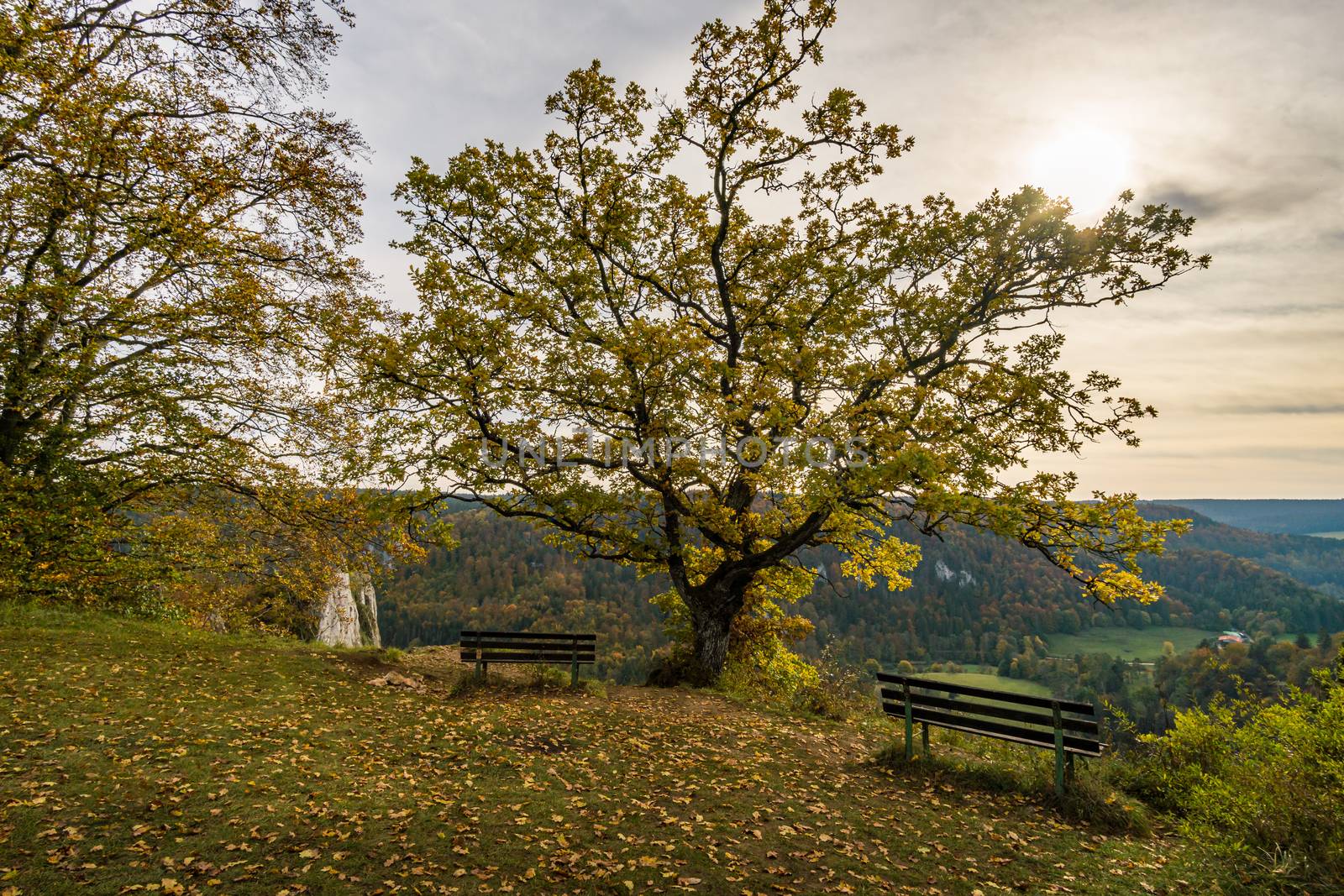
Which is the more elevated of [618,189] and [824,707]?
[618,189]

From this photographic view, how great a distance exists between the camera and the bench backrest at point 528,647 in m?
12.4

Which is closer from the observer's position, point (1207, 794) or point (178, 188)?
point (1207, 794)

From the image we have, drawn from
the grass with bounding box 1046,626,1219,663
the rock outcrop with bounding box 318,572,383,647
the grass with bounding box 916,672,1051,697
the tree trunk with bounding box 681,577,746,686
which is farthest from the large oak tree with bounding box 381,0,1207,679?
the grass with bounding box 1046,626,1219,663

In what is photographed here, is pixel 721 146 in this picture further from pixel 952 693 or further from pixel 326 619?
pixel 326 619

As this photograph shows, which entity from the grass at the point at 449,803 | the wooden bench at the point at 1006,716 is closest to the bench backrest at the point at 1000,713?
the wooden bench at the point at 1006,716

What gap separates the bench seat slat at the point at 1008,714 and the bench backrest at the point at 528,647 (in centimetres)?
660

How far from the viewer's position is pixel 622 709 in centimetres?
1134

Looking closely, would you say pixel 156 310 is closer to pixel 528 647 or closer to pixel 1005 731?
pixel 528 647

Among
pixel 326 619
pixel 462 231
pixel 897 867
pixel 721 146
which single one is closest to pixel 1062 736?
pixel 897 867

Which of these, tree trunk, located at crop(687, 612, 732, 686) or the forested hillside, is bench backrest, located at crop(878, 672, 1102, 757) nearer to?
tree trunk, located at crop(687, 612, 732, 686)

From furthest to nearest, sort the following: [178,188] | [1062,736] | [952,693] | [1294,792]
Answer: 1. [178,188]
2. [952,693]
3. [1062,736]
4. [1294,792]

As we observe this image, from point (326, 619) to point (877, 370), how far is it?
69.4 ft

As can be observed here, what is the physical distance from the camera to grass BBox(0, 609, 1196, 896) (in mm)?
5035

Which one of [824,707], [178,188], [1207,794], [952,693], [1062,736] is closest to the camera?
[1207,794]
